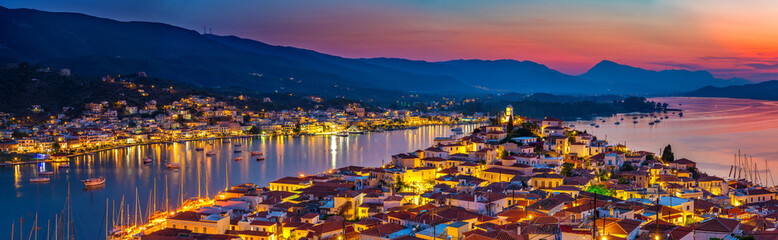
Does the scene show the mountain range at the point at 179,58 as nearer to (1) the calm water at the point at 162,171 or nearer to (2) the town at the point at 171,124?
(2) the town at the point at 171,124

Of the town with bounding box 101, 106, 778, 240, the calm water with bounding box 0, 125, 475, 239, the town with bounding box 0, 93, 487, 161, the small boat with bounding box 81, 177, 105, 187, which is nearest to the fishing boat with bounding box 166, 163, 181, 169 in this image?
the calm water with bounding box 0, 125, 475, 239

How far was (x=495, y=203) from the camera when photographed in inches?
329

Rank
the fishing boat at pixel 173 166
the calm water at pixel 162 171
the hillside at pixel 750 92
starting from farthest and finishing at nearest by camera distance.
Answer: the hillside at pixel 750 92 → the fishing boat at pixel 173 166 → the calm water at pixel 162 171

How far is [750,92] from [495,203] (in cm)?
8397

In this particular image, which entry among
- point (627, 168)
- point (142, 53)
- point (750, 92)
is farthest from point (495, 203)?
point (750, 92)

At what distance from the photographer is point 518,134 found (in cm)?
1448

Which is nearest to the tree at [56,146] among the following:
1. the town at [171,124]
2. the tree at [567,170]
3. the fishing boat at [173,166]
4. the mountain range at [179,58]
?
the town at [171,124]

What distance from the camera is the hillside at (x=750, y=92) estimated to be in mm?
73625

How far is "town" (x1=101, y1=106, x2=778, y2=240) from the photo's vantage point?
659 cm

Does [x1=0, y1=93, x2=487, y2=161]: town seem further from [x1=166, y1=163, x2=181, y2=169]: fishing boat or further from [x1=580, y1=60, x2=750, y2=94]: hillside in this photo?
[x1=580, y1=60, x2=750, y2=94]: hillside

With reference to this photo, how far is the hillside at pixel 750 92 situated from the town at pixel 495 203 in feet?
230

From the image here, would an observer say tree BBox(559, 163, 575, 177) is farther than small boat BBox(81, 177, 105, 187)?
No

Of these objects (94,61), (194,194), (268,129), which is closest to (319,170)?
(194,194)

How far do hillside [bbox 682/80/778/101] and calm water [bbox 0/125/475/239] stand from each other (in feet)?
213
